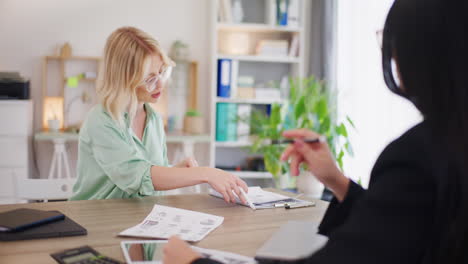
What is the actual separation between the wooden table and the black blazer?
1.40ft

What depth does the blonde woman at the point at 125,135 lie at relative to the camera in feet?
5.34

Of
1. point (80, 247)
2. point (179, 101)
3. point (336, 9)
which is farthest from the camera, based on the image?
point (179, 101)

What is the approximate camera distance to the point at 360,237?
68cm

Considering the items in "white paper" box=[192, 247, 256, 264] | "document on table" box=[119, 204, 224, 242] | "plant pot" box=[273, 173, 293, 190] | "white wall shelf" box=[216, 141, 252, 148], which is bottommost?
"plant pot" box=[273, 173, 293, 190]

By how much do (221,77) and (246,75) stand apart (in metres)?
0.47

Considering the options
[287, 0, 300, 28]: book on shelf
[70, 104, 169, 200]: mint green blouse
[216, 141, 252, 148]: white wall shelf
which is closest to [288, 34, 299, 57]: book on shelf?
[287, 0, 300, 28]: book on shelf

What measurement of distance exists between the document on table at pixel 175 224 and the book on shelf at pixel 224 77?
2.60 m

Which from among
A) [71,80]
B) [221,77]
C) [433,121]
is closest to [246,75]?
[221,77]

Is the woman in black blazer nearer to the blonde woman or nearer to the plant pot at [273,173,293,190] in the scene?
the blonde woman

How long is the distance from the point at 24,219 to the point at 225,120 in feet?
9.33

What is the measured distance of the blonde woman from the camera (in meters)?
1.63

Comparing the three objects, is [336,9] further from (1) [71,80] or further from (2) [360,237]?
(2) [360,237]

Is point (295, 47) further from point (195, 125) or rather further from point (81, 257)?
point (81, 257)

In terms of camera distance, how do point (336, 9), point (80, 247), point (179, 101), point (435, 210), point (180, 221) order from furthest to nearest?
point (179, 101)
point (336, 9)
point (180, 221)
point (80, 247)
point (435, 210)
